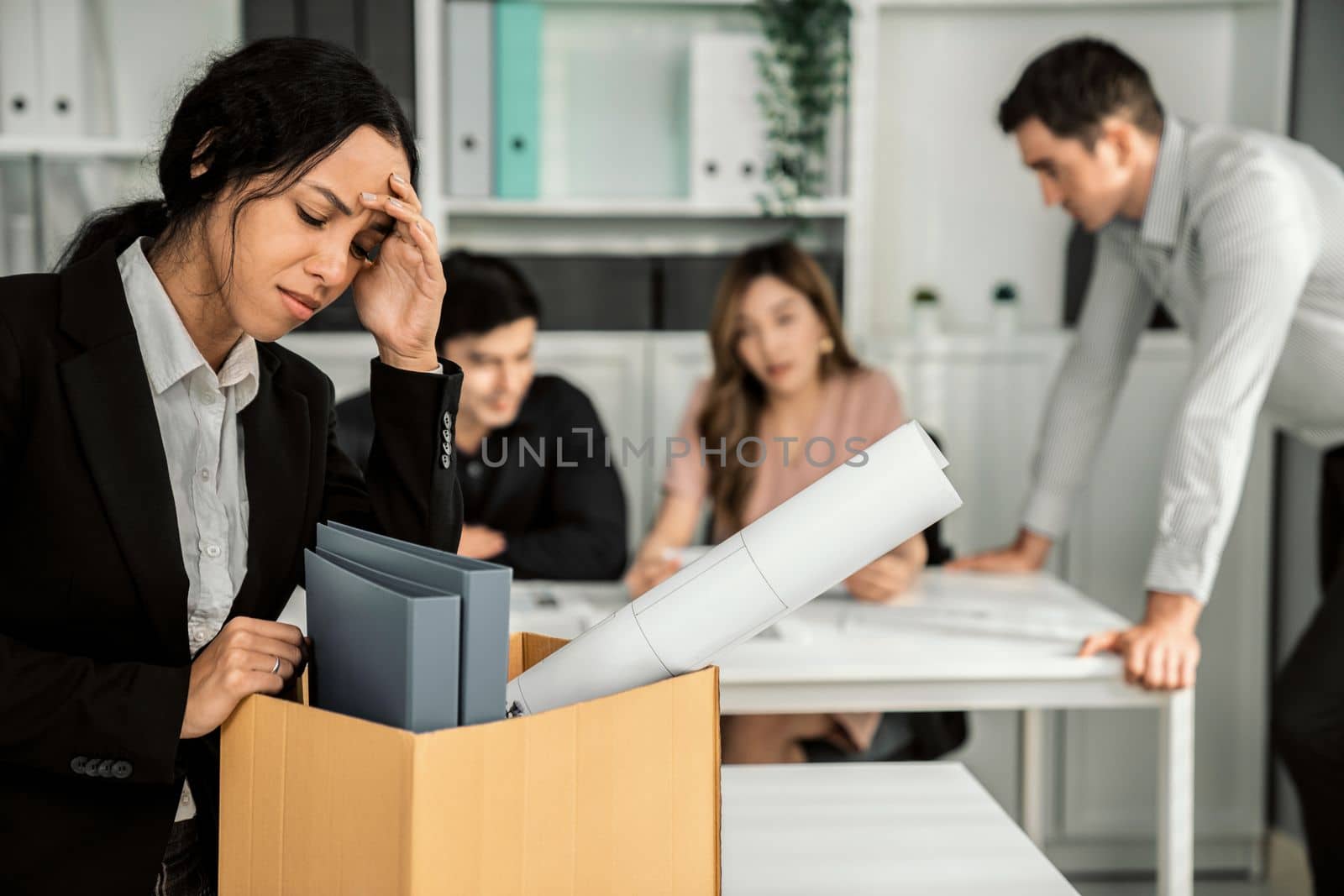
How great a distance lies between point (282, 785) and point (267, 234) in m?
0.38

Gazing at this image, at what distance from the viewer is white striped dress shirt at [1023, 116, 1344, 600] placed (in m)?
1.77

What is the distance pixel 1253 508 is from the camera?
110 inches

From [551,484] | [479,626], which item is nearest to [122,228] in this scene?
[479,626]

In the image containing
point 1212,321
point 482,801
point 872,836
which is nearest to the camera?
point 482,801

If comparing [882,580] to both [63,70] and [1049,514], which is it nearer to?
[1049,514]

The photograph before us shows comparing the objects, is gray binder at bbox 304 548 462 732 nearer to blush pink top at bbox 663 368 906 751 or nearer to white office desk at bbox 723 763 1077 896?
white office desk at bbox 723 763 1077 896

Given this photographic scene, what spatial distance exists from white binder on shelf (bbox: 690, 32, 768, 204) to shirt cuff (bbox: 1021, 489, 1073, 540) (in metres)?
0.91

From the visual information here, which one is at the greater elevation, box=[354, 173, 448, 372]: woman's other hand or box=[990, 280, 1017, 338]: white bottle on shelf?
box=[354, 173, 448, 372]: woman's other hand

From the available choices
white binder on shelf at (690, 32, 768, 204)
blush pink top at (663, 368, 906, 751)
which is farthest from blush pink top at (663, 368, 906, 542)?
white binder on shelf at (690, 32, 768, 204)

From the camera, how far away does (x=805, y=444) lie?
241 centimetres

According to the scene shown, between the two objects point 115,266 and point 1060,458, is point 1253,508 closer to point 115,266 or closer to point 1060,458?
point 1060,458

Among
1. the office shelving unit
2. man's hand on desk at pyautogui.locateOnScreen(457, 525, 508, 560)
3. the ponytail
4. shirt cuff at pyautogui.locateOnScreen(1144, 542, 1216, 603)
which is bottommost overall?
man's hand on desk at pyautogui.locateOnScreen(457, 525, 508, 560)

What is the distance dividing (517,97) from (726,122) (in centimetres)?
45

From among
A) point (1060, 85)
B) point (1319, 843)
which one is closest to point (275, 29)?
point (1060, 85)
